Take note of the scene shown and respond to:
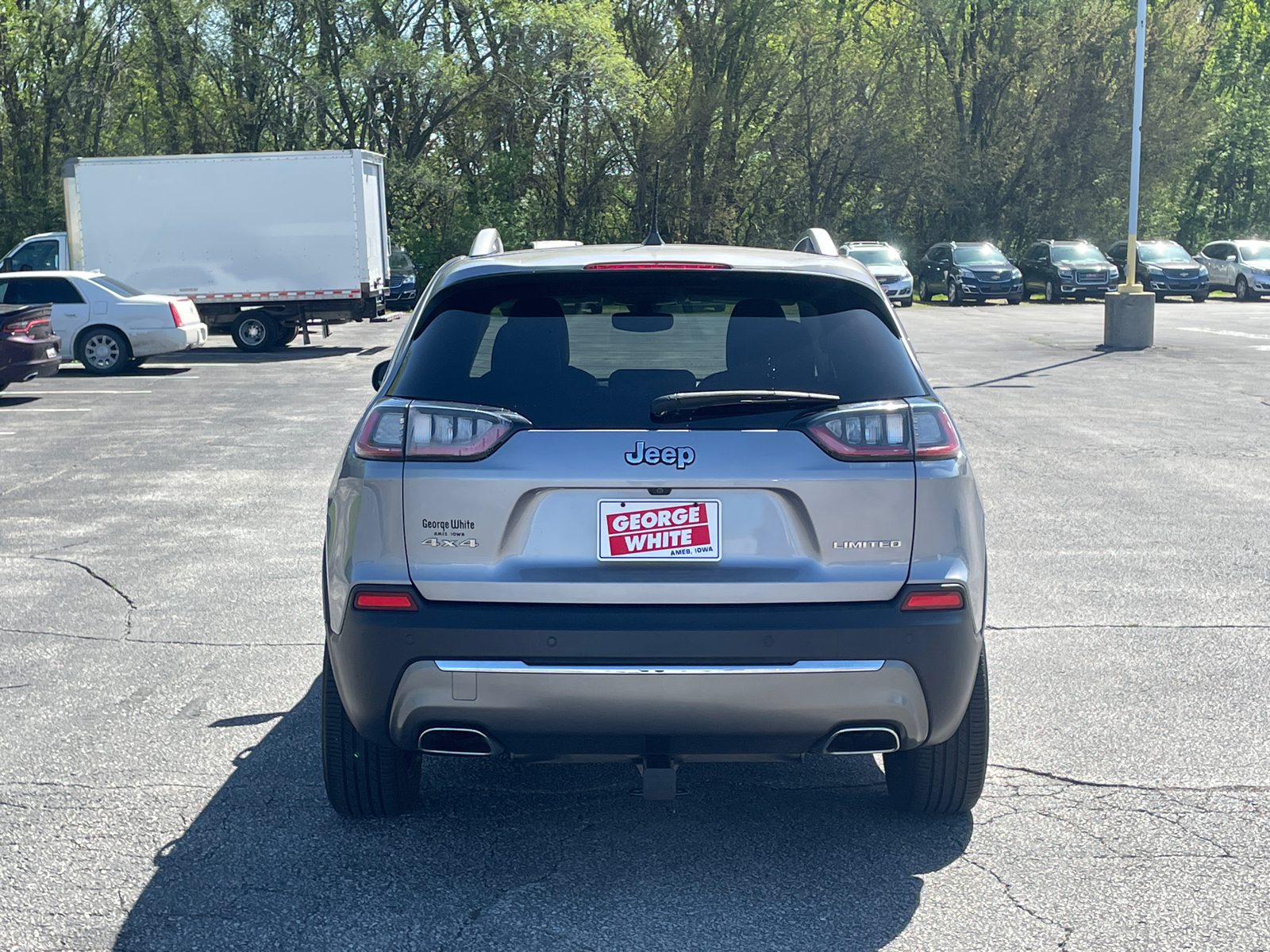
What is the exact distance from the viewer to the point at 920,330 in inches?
1139

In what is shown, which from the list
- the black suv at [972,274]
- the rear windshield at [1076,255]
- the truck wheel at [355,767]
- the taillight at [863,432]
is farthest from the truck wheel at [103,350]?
the rear windshield at [1076,255]

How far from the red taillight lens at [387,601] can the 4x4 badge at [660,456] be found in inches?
25.9

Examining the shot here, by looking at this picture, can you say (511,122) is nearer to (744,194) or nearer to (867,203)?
(744,194)

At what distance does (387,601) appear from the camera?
360 centimetres

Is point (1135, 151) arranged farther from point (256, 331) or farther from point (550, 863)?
point (550, 863)

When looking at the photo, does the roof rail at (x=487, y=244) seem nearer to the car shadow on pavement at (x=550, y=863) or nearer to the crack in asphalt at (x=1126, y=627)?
the car shadow on pavement at (x=550, y=863)

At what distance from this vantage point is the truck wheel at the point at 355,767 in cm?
406

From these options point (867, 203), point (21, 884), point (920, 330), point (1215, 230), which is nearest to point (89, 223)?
point (920, 330)

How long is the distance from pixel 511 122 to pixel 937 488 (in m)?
38.1

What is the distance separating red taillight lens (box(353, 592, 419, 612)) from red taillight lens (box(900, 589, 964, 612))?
1.24 m

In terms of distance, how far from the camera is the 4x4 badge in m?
3.53

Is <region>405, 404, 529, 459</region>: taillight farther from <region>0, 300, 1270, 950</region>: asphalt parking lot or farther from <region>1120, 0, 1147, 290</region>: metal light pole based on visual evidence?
<region>1120, 0, 1147, 290</region>: metal light pole

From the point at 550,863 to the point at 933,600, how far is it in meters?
1.28

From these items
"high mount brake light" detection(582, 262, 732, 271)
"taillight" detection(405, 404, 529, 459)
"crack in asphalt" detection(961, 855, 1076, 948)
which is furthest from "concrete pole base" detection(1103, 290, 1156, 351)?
"taillight" detection(405, 404, 529, 459)
